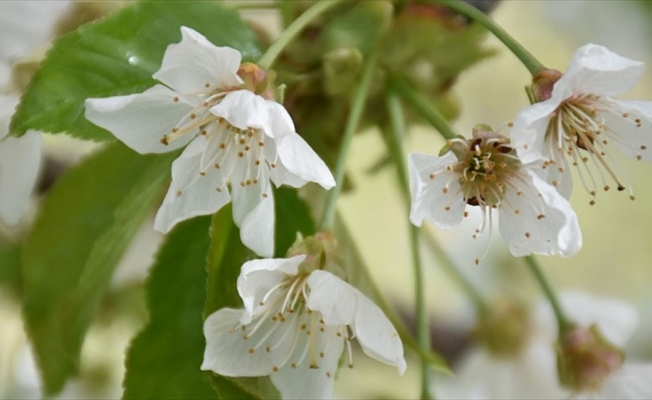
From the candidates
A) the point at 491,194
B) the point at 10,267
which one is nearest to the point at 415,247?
the point at 491,194

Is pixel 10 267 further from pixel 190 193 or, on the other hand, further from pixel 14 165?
pixel 190 193

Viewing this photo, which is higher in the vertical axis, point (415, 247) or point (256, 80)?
point (256, 80)

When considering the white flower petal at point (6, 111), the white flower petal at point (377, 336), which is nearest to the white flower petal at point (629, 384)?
the white flower petal at point (377, 336)

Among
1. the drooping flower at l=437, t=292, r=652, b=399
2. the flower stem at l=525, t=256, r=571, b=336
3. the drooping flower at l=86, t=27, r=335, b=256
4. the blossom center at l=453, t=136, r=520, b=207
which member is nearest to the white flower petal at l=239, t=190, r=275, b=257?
the drooping flower at l=86, t=27, r=335, b=256

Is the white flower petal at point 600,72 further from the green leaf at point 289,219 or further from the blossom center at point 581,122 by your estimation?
the green leaf at point 289,219

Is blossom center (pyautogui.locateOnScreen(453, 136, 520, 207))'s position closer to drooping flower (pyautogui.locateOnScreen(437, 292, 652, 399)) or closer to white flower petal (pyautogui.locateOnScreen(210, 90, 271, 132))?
white flower petal (pyautogui.locateOnScreen(210, 90, 271, 132))

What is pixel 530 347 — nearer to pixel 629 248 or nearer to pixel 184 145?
pixel 629 248
